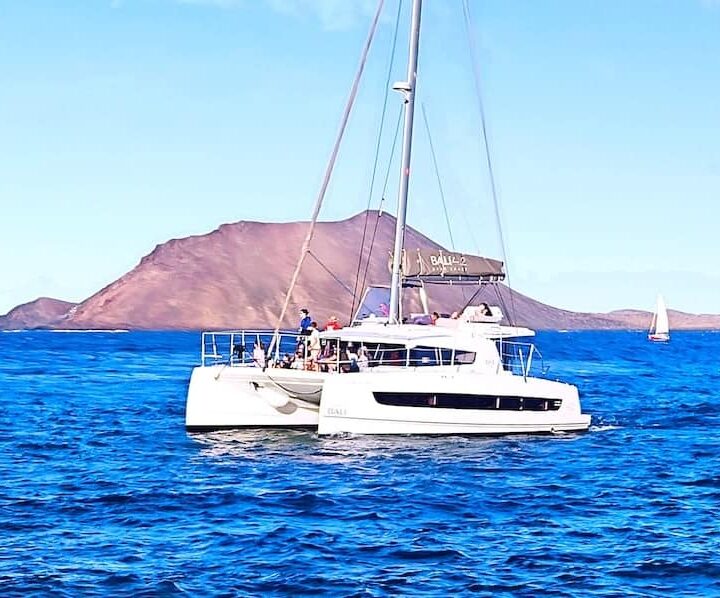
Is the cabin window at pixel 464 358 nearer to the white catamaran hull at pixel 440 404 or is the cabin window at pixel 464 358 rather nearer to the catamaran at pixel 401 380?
the catamaran at pixel 401 380

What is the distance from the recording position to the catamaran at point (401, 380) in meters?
25.9

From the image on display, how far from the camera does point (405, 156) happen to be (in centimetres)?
3047

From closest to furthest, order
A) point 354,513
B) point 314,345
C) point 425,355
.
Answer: point 354,513 < point 314,345 < point 425,355

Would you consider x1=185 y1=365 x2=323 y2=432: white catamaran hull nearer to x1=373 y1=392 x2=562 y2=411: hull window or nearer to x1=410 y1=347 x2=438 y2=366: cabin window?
x1=373 y1=392 x2=562 y2=411: hull window

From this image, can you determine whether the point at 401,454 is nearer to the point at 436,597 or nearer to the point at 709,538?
the point at 709,538

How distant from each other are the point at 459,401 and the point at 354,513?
334 inches

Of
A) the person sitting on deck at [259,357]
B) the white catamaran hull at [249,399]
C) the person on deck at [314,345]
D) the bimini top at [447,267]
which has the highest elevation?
the bimini top at [447,267]

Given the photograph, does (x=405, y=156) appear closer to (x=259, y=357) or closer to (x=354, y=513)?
(x=259, y=357)

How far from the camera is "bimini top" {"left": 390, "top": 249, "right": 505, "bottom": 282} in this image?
30312 mm

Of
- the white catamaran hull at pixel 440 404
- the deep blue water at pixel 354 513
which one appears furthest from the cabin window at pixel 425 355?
the deep blue water at pixel 354 513

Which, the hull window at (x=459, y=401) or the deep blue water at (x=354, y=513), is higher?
the hull window at (x=459, y=401)

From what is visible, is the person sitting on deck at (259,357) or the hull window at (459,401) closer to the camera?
the hull window at (459,401)

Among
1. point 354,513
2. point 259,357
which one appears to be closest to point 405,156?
point 259,357

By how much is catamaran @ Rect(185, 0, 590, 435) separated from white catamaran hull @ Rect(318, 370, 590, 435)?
24 millimetres
